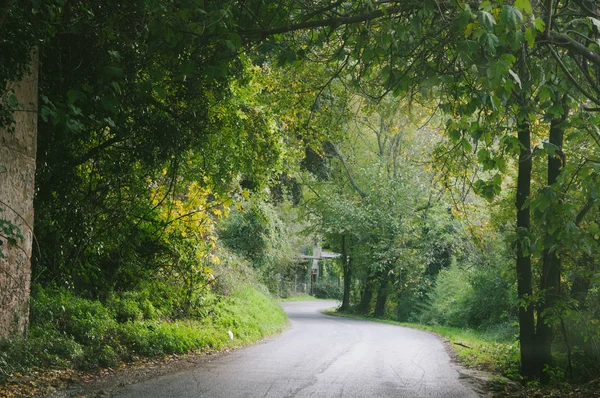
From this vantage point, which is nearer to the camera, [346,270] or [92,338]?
[92,338]

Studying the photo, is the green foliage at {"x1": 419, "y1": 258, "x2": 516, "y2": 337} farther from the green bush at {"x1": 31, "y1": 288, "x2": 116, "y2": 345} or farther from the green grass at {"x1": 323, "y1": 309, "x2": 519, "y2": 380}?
the green bush at {"x1": 31, "y1": 288, "x2": 116, "y2": 345}

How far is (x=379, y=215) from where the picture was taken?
3569cm

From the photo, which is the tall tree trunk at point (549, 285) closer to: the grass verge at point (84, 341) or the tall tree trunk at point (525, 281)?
the tall tree trunk at point (525, 281)

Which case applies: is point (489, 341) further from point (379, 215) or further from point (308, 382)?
point (379, 215)

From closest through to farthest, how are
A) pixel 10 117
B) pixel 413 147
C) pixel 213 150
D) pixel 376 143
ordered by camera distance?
pixel 10 117
pixel 213 150
pixel 413 147
pixel 376 143

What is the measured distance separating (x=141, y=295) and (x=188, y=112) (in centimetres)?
527

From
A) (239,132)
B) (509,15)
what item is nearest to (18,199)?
(239,132)

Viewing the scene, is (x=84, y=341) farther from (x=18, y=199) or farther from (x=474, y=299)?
(x=474, y=299)

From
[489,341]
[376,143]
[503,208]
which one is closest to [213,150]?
[503,208]

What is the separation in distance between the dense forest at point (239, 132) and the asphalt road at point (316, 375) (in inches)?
58.8

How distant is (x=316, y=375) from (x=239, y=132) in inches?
219

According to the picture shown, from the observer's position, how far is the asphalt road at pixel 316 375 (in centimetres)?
871

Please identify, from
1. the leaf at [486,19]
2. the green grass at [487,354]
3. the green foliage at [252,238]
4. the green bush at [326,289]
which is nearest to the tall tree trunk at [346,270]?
the green foliage at [252,238]

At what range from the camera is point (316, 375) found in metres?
10.7
